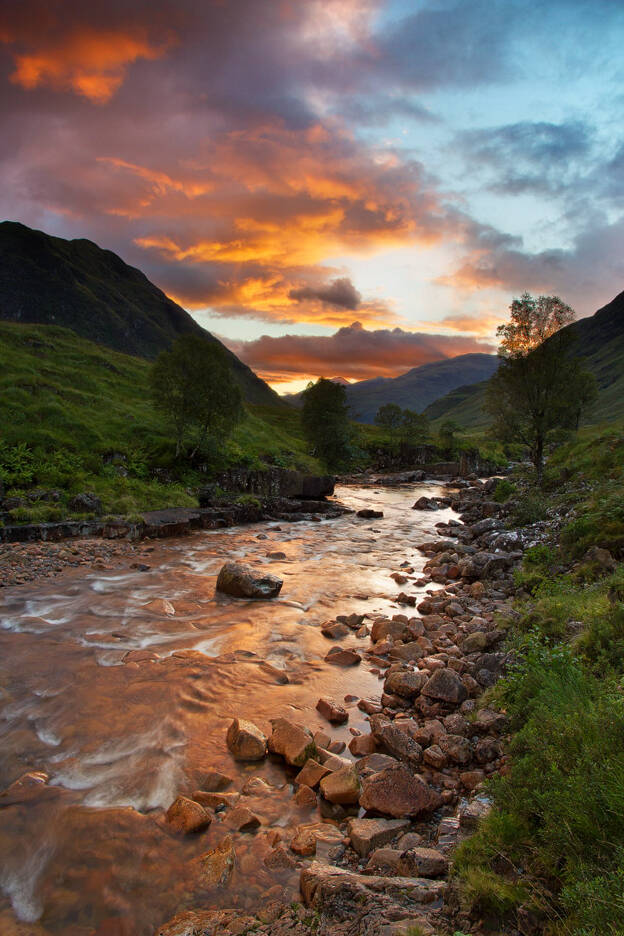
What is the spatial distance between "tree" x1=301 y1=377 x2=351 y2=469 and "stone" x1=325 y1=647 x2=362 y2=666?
55433mm

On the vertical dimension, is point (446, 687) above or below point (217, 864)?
above

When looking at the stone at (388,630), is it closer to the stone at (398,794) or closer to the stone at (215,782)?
the stone at (398,794)

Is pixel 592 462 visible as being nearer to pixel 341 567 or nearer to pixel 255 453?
pixel 341 567

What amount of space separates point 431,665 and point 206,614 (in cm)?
730

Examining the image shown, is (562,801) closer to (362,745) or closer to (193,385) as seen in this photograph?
(362,745)

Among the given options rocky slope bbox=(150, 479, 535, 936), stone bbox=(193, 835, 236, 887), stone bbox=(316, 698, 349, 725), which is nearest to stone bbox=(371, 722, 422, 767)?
rocky slope bbox=(150, 479, 535, 936)

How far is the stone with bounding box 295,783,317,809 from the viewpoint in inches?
249

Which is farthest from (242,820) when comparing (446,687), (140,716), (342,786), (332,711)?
(446,687)

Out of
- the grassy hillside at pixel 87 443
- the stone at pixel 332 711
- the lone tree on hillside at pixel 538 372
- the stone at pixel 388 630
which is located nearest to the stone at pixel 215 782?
the stone at pixel 332 711

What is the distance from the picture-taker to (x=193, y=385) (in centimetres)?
3438

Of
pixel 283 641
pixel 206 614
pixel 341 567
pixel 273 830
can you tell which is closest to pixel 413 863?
pixel 273 830

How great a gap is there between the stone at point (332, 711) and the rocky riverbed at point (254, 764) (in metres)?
0.04

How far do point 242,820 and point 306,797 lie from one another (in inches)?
38.6

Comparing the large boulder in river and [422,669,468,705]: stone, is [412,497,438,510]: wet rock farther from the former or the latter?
[422,669,468,705]: stone
